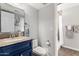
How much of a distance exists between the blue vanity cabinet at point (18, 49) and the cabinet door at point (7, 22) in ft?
0.81

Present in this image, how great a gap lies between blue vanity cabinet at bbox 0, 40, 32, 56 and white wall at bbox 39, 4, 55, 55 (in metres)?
0.23

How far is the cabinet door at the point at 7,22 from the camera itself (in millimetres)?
1082

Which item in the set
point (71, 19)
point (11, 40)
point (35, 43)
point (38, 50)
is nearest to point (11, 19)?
point (11, 40)

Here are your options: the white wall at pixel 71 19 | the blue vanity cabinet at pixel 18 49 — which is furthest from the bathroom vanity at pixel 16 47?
the white wall at pixel 71 19

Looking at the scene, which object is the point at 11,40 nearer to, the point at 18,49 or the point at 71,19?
the point at 18,49

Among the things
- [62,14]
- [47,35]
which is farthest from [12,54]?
[62,14]

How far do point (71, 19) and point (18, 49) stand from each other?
0.95m

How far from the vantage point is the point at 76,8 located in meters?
1.16

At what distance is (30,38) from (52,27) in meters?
0.39

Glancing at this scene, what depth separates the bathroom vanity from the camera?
39.9 inches

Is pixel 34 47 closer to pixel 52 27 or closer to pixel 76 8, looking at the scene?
pixel 52 27

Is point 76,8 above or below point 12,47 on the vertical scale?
above

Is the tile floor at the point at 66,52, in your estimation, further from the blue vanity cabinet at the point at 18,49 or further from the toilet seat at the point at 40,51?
the blue vanity cabinet at the point at 18,49

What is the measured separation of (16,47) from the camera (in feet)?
3.65
